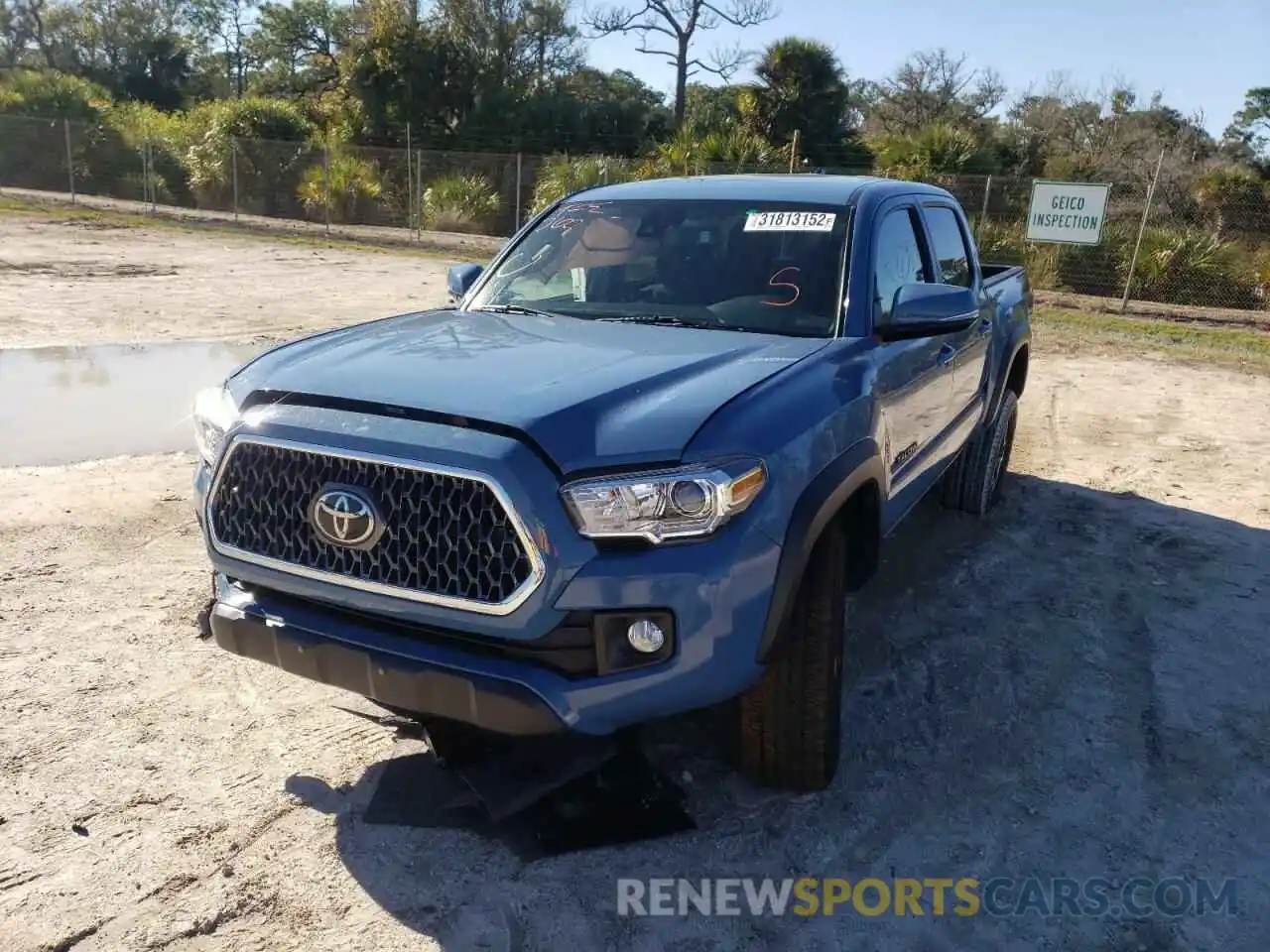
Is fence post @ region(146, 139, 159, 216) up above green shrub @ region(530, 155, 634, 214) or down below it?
below

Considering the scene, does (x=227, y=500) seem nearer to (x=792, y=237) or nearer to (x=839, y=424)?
(x=839, y=424)

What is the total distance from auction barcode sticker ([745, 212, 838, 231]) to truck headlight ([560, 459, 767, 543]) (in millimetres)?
1677

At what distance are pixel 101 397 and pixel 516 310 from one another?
5079 millimetres

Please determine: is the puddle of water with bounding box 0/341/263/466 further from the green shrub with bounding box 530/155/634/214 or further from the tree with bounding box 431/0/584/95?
the tree with bounding box 431/0/584/95

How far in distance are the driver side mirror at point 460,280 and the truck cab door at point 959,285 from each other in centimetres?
200

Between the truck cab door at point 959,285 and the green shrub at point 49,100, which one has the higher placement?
the green shrub at point 49,100

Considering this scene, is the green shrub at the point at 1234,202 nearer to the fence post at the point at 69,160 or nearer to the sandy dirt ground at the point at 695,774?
the sandy dirt ground at the point at 695,774

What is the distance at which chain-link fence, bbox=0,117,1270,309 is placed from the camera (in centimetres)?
1697

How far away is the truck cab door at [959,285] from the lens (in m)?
4.65

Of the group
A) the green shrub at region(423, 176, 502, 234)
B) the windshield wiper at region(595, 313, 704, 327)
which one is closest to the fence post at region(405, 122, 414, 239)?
the green shrub at region(423, 176, 502, 234)

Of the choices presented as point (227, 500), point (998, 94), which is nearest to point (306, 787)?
point (227, 500)

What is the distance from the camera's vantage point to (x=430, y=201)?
24.6 meters

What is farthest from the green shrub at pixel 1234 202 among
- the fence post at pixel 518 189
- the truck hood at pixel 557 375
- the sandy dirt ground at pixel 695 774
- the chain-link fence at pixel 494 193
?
the truck hood at pixel 557 375

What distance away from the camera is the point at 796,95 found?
89.6 ft
